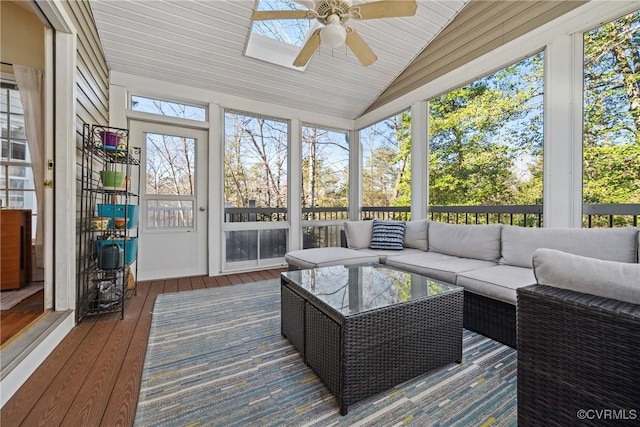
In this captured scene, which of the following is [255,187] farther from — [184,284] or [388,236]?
[388,236]

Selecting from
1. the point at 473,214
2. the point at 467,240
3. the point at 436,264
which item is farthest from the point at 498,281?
the point at 473,214

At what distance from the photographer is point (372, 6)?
2.04 m

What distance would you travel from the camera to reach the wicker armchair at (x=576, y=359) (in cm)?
78

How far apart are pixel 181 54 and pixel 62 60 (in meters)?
1.38

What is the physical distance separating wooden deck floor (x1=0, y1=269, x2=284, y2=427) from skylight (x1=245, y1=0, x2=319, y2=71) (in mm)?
3305

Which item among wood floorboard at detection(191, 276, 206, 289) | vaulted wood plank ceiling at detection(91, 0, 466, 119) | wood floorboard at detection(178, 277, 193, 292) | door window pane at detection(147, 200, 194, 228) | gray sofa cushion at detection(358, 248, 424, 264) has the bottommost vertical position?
wood floorboard at detection(178, 277, 193, 292)

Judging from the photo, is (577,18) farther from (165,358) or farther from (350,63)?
(165,358)

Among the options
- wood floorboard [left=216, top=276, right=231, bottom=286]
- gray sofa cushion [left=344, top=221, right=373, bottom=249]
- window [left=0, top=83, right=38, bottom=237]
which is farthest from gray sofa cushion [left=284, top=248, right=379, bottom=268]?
window [left=0, top=83, right=38, bottom=237]

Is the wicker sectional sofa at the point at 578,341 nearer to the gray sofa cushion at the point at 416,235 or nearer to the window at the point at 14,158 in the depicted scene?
the gray sofa cushion at the point at 416,235

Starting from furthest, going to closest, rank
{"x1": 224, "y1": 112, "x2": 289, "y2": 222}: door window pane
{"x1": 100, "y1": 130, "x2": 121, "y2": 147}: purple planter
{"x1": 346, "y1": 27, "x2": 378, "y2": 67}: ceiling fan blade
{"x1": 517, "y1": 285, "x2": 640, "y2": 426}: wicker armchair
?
{"x1": 224, "y1": 112, "x2": 289, "y2": 222}: door window pane, {"x1": 100, "y1": 130, "x2": 121, "y2": 147}: purple planter, {"x1": 346, "y1": 27, "x2": 378, "y2": 67}: ceiling fan blade, {"x1": 517, "y1": 285, "x2": 640, "y2": 426}: wicker armchair

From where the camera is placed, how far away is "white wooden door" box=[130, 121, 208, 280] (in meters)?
3.46

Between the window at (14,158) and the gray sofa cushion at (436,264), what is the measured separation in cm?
407

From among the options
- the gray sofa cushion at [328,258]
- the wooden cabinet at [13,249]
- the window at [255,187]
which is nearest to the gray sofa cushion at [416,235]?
the gray sofa cushion at [328,258]

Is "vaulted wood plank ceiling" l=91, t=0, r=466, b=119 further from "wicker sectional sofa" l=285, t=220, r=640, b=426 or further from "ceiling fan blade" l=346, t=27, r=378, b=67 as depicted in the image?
"wicker sectional sofa" l=285, t=220, r=640, b=426
